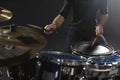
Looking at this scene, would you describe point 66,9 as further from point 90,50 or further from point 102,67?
point 102,67

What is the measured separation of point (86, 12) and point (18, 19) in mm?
1650

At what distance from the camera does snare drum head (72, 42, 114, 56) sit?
1648 mm

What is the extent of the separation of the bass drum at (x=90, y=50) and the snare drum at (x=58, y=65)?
3.0 inches

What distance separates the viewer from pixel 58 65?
1.52 m

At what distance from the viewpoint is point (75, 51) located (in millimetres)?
1664

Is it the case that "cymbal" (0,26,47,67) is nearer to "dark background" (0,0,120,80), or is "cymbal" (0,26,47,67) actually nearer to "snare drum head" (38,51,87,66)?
"snare drum head" (38,51,87,66)

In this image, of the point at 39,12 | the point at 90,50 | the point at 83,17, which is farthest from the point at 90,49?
the point at 39,12

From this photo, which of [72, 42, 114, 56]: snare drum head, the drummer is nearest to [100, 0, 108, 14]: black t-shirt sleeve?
the drummer

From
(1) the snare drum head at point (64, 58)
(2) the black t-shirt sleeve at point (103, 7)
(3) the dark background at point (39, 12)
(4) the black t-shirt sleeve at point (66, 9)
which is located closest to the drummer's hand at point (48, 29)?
(1) the snare drum head at point (64, 58)

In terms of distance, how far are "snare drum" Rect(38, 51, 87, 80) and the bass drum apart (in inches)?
3.0

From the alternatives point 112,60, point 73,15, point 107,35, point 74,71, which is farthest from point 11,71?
point 107,35

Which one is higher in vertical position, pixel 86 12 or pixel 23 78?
pixel 86 12

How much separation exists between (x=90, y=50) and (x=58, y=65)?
10.7 inches

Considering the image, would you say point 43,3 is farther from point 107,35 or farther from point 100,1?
point 100,1
